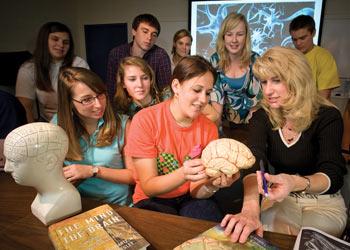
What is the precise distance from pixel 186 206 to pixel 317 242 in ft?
1.88

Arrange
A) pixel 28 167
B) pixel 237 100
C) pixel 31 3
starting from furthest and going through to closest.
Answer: pixel 31 3
pixel 237 100
pixel 28 167

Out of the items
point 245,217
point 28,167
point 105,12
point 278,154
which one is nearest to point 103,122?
point 28,167

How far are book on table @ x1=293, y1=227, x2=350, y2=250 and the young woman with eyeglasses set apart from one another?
0.84m

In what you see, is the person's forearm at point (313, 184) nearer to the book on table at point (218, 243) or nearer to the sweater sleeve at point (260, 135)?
the sweater sleeve at point (260, 135)

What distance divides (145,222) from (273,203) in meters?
0.72

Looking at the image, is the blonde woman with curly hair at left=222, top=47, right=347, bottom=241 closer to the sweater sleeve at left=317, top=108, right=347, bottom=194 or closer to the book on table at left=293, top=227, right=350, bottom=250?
the sweater sleeve at left=317, top=108, right=347, bottom=194

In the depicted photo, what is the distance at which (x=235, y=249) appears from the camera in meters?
0.80

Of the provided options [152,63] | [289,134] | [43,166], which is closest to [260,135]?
[289,134]

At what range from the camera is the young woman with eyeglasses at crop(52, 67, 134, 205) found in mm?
1327

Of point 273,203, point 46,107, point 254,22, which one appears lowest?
point 273,203

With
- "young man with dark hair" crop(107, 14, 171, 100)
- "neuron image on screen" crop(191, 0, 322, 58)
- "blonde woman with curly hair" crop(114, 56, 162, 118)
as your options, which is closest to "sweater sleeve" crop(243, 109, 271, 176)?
"blonde woman with curly hair" crop(114, 56, 162, 118)

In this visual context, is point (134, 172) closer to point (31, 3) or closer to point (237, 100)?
point (237, 100)

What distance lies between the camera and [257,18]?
392 cm

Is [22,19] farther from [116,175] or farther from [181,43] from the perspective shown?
[116,175]
